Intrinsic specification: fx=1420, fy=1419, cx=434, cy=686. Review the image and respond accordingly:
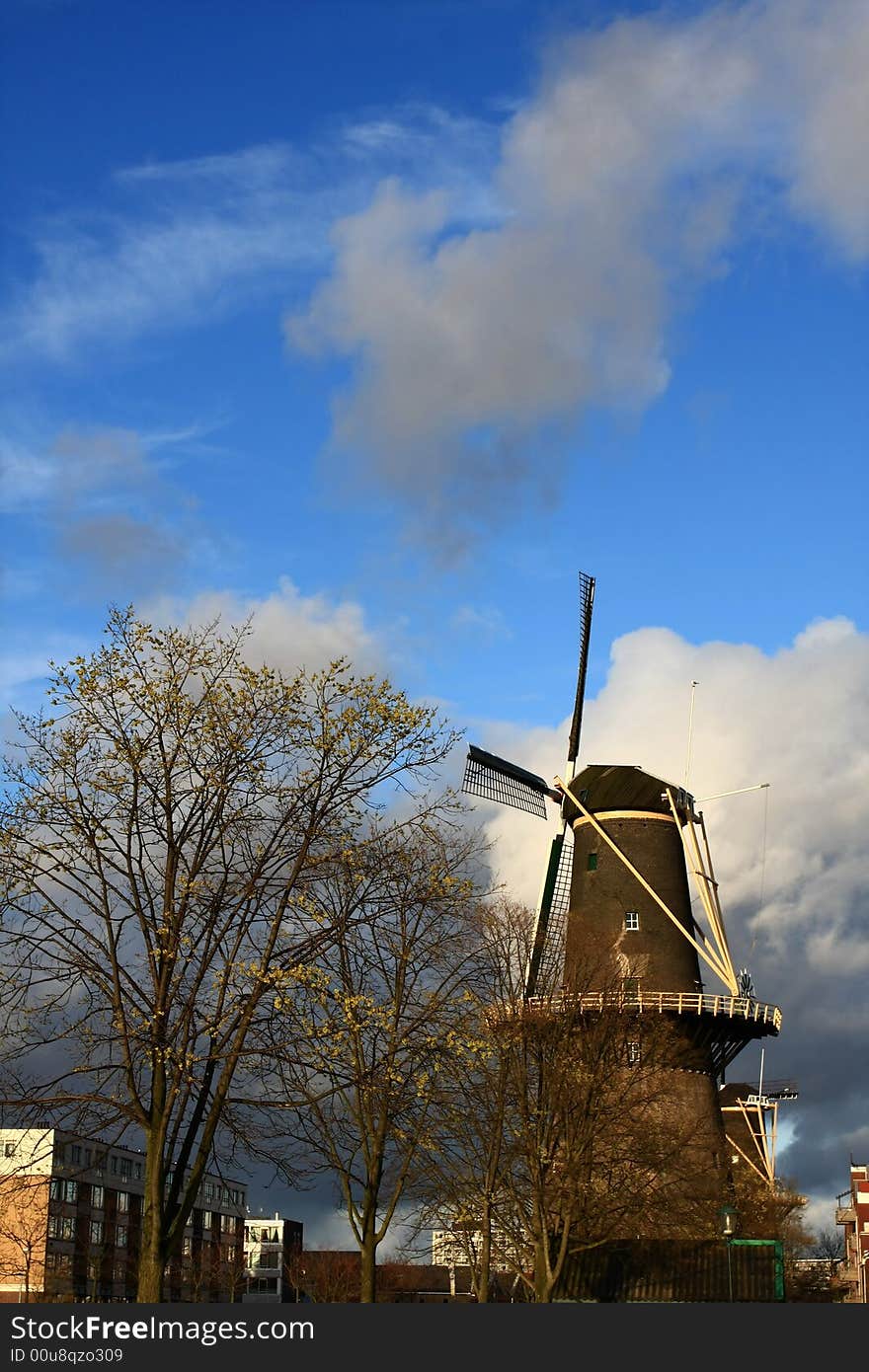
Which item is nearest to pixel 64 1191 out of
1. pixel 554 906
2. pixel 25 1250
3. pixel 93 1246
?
pixel 93 1246

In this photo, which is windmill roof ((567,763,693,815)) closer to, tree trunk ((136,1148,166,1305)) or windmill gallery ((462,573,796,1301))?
windmill gallery ((462,573,796,1301))

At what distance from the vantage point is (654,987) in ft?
204

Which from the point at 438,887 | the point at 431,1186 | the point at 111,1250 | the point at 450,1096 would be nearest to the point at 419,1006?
the point at 438,887

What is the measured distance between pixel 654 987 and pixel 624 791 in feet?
29.9

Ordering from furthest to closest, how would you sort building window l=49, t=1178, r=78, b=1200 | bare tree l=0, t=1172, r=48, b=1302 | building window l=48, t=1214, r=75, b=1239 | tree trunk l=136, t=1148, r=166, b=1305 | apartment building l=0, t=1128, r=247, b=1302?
building window l=49, t=1178, r=78, b=1200 < building window l=48, t=1214, r=75, b=1239 < apartment building l=0, t=1128, r=247, b=1302 < bare tree l=0, t=1172, r=48, b=1302 < tree trunk l=136, t=1148, r=166, b=1305

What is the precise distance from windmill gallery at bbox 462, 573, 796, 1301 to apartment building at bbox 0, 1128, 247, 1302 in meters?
46.0

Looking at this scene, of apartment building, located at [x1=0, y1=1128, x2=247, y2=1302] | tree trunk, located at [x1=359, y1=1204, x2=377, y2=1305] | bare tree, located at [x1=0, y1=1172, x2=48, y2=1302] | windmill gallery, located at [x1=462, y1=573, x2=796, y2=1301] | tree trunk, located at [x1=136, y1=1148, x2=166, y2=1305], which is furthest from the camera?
apartment building, located at [x1=0, y1=1128, x2=247, y2=1302]

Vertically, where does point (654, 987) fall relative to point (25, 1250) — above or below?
above

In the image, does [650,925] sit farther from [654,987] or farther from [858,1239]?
[858,1239]

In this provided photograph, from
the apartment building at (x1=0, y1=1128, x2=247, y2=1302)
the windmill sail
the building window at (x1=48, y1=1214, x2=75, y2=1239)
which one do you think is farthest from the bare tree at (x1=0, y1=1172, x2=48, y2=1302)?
the windmill sail

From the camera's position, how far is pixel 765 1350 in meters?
25.9

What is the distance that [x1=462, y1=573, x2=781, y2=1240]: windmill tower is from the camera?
59906mm

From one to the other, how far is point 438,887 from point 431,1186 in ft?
74.6

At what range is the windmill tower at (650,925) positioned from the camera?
5991cm
